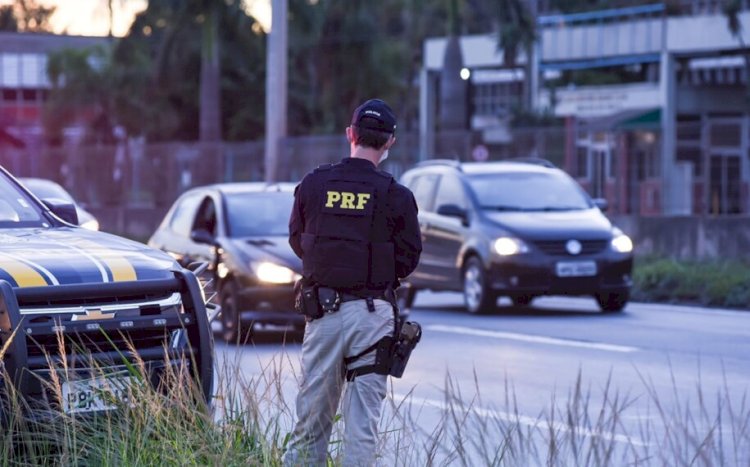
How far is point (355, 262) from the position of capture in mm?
6797

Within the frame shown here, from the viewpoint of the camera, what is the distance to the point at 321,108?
7275 cm

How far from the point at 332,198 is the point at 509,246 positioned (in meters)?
11.8

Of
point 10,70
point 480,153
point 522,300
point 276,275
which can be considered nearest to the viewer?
point 276,275

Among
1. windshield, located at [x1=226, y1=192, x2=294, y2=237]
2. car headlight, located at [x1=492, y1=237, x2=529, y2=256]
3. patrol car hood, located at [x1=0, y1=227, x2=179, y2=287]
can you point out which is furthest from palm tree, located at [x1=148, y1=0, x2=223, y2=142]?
patrol car hood, located at [x1=0, y1=227, x2=179, y2=287]

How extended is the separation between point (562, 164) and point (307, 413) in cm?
2293

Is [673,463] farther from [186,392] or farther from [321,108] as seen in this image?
[321,108]

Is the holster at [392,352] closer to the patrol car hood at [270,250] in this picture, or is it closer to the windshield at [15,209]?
the windshield at [15,209]

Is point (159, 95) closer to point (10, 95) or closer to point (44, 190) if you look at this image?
point (10, 95)

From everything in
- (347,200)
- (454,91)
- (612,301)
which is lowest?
(612,301)

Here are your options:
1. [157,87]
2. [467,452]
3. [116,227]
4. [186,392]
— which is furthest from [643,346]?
[157,87]

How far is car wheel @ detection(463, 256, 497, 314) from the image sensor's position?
1872cm

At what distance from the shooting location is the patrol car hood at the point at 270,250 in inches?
609

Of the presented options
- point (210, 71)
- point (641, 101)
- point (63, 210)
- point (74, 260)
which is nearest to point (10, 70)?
point (210, 71)

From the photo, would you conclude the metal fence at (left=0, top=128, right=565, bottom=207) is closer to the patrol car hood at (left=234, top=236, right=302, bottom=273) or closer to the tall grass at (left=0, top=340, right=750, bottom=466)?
the patrol car hood at (left=234, top=236, right=302, bottom=273)
